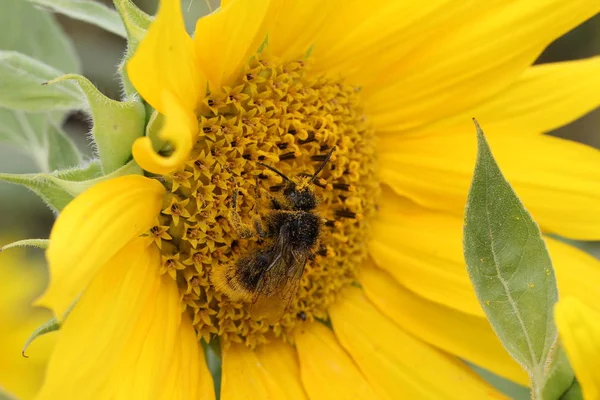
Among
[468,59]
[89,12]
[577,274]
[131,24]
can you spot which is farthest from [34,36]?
[577,274]

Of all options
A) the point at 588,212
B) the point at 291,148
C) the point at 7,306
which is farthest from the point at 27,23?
the point at 588,212

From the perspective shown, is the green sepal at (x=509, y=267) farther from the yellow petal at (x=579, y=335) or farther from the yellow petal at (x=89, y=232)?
the yellow petal at (x=89, y=232)

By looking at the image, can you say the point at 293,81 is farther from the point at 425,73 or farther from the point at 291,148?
the point at 425,73

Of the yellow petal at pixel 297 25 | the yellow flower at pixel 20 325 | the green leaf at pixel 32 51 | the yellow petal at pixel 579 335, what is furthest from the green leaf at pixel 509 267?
the green leaf at pixel 32 51

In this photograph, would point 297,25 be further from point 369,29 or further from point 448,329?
point 448,329

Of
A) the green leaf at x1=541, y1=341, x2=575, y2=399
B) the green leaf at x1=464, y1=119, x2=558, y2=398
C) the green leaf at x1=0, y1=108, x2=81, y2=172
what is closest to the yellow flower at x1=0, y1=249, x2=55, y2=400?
the green leaf at x1=0, y1=108, x2=81, y2=172

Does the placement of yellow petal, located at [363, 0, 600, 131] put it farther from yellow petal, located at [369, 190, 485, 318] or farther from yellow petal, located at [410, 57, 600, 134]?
yellow petal, located at [369, 190, 485, 318]

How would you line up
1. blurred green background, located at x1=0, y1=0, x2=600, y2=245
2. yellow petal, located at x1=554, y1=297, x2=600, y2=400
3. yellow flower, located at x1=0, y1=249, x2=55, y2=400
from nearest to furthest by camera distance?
yellow petal, located at x1=554, y1=297, x2=600, y2=400 → yellow flower, located at x1=0, y1=249, x2=55, y2=400 → blurred green background, located at x1=0, y1=0, x2=600, y2=245
